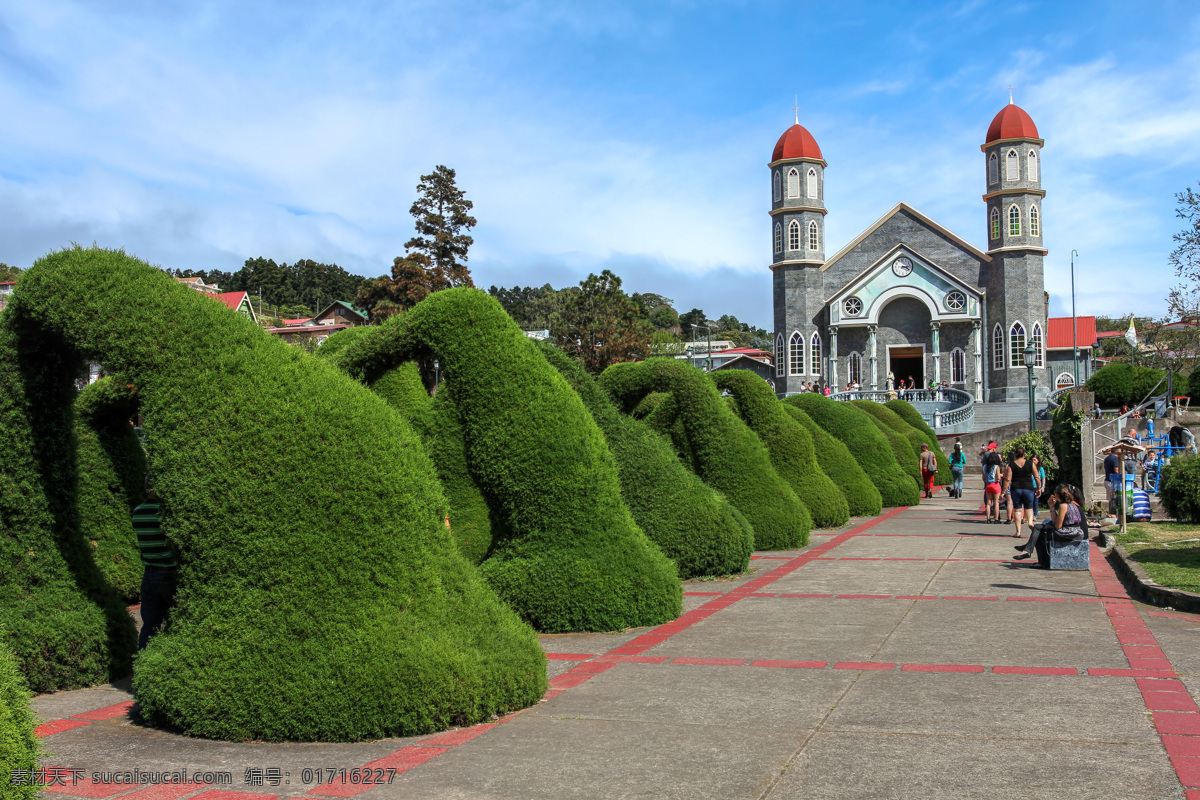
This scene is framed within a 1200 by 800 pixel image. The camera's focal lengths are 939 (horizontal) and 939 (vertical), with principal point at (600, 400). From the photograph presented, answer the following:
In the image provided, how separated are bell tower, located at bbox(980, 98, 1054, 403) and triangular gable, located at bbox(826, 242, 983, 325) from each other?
5.58 feet

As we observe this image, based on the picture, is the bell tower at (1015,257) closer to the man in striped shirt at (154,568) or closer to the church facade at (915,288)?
the church facade at (915,288)

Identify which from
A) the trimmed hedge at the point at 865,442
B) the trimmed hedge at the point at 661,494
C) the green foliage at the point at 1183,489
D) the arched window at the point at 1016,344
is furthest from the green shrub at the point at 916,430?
the arched window at the point at 1016,344

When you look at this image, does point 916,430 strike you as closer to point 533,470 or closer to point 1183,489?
point 1183,489

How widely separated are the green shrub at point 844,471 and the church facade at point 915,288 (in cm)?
3316

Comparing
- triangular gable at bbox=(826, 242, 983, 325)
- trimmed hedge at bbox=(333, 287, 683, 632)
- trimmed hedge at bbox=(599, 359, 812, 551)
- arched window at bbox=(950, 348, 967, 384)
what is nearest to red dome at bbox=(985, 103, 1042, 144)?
triangular gable at bbox=(826, 242, 983, 325)

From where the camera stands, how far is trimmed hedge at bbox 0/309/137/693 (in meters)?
6.34

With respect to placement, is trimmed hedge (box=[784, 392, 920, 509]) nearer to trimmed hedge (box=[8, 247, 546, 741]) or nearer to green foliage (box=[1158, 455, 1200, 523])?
green foliage (box=[1158, 455, 1200, 523])

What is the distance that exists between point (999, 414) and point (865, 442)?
28.1 m

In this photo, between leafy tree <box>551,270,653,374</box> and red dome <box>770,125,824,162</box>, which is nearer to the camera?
leafy tree <box>551,270,653,374</box>

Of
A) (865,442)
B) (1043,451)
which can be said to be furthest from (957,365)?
(865,442)

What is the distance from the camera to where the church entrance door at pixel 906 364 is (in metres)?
52.0

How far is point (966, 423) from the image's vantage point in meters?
43.0

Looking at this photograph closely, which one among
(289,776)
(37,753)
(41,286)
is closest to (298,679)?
(289,776)

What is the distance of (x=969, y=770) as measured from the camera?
453 centimetres
